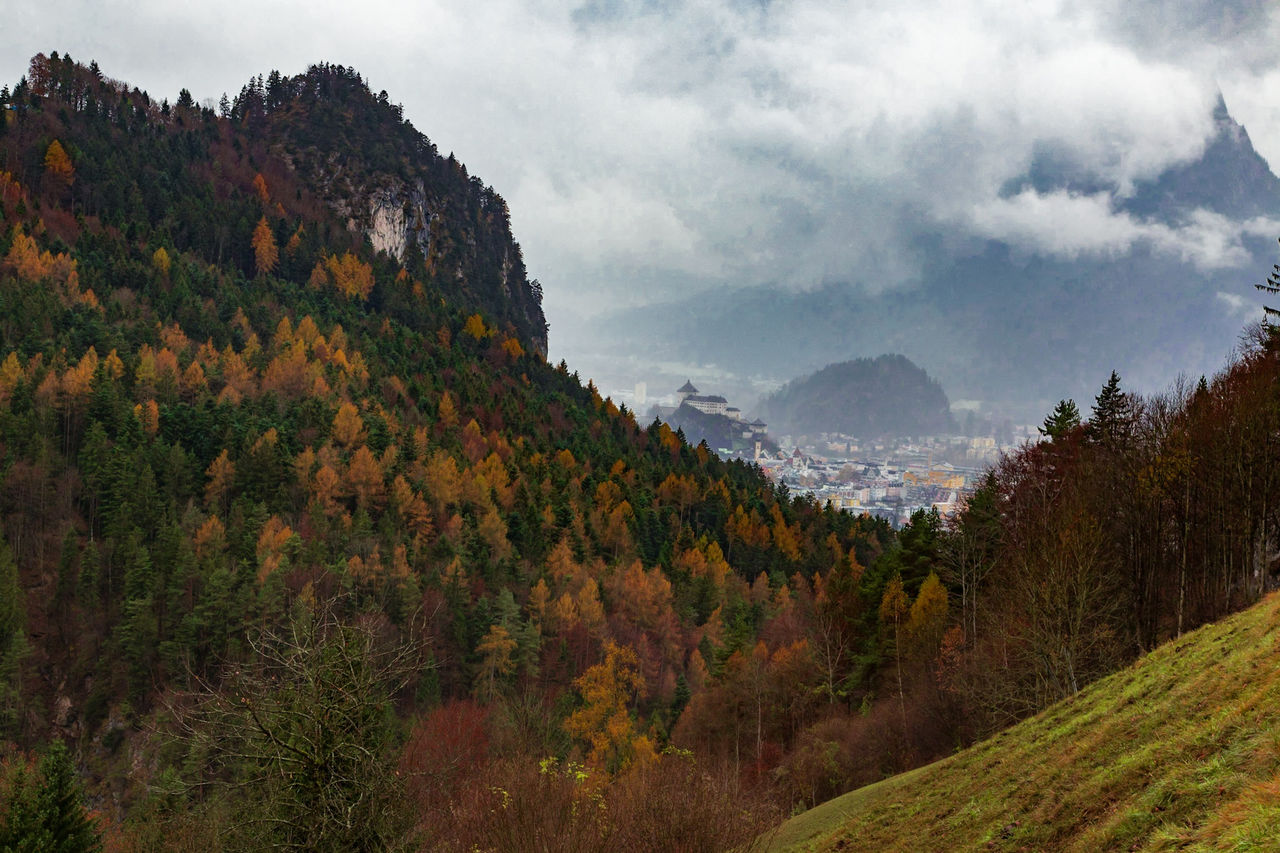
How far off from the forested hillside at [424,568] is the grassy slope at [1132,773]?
4825 millimetres

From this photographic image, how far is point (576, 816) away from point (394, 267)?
17399 centimetres

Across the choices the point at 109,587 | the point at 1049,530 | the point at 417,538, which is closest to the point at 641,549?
the point at 417,538

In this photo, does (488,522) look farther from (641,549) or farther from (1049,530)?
(1049,530)

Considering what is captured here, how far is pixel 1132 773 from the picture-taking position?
11.8 m

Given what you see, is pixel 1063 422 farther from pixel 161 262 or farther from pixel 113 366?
pixel 161 262

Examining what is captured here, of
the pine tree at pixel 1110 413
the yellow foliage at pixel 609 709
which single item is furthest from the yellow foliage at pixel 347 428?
the pine tree at pixel 1110 413

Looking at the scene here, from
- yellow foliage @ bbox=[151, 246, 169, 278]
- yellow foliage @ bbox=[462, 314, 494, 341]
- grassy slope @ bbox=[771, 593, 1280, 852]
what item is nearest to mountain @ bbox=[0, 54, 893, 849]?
yellow foliage @ bbox=[151, 246, 169, 278]

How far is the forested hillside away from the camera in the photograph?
19.7 m

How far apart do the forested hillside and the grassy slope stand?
4825 mm

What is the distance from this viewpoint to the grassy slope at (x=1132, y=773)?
905 centimetres

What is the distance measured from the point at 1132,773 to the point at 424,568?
69554 mm

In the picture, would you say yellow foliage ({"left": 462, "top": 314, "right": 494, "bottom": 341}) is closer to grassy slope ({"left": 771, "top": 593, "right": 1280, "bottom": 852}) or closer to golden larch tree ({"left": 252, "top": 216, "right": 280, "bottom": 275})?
golden larch tree ({"left": 252, "top": 216, "right": 280, "bottom": 275})

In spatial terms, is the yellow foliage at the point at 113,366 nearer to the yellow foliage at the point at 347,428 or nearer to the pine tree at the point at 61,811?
the yellow foliage at the point at 347,428

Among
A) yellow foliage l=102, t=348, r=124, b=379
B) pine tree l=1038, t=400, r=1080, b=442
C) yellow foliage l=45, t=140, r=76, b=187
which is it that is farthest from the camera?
yellow foliage l=45, t=140, r=76, b=187
